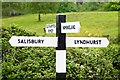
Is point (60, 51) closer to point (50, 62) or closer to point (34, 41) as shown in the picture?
point (34, 41)

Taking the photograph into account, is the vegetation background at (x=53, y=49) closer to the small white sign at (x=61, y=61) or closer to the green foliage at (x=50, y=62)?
the green foliage at (x=50, y=62)

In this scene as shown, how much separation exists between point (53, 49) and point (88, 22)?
21.1 inches

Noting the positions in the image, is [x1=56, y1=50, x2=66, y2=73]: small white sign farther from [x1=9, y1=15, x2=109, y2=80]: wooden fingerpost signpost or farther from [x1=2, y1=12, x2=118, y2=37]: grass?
[x1=2, y1=12, x2=118, y2=37]: grass

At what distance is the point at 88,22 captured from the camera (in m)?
3.16

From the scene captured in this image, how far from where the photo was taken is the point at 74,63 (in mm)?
3312

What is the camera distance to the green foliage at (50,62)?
3295 mm

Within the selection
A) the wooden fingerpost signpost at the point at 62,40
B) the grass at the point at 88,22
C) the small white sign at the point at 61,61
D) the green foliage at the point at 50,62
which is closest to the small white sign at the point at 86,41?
the wooden fingerpost signpost at the point at 62,40

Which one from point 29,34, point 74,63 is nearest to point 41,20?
point 29,34

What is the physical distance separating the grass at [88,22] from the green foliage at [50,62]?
226 mm

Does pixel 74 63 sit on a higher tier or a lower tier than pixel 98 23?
lower

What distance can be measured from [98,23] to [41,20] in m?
0.67

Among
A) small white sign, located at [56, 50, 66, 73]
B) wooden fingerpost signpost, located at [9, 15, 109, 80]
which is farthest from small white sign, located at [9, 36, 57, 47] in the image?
small white sign, located at [56, 50, 66, 73]

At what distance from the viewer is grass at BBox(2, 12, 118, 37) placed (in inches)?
125

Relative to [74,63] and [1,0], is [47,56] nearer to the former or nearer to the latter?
[74,63]
